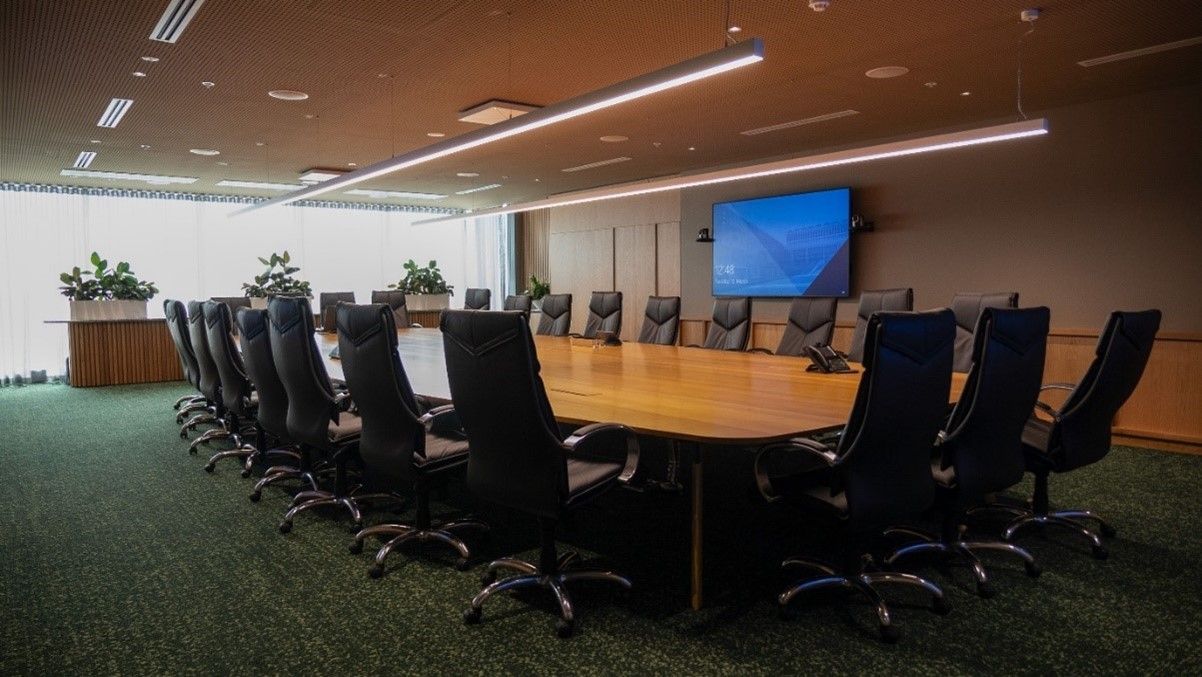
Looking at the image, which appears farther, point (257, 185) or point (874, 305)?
point (257, 185)

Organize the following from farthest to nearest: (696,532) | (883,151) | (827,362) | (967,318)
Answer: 1. (883,151)
2. (967,318)
3. (827,362)
4. (696,532)

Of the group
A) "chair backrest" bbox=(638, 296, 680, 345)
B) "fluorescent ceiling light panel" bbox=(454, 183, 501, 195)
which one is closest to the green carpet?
"chair backrest" bbox=(638, 296, 680, 345)

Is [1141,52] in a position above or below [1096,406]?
above

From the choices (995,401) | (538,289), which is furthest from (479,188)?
(995,401)

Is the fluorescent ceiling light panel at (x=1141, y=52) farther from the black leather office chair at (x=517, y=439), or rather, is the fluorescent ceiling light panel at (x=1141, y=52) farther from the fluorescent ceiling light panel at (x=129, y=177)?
the fluorescent ceiling light panel at (x=129, y=177)

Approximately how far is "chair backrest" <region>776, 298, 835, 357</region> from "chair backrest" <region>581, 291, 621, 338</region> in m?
1.74

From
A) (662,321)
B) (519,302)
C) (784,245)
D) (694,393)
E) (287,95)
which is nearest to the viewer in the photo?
(694,393)

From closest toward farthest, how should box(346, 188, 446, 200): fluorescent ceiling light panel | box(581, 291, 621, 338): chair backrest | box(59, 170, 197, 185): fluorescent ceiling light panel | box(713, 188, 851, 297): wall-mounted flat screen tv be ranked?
box(581, 291, 621, 338): chair backrest
box(713, 188, 851, 297): wall-mounted flat screen tv
box(59, 170, 197, 185): fluorescent ceiling light panel
box(346, 188, 446, 200): fluorescent ceiling light panel

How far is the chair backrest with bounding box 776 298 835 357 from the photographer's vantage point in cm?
538

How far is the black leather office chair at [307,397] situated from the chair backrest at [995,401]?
2.66 m

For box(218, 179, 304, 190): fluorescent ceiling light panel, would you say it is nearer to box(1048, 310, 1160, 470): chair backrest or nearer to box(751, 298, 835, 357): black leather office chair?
box(751, 298, 835, 357): black leather office chair

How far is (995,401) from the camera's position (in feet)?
8.98

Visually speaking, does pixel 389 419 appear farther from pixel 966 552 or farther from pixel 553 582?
pixel 966 552

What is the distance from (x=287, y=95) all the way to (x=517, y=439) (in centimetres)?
443
